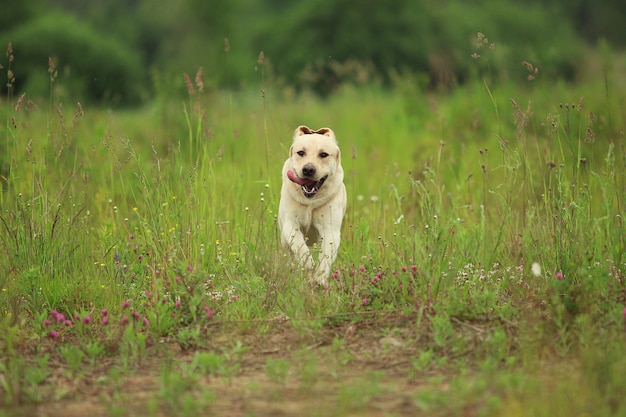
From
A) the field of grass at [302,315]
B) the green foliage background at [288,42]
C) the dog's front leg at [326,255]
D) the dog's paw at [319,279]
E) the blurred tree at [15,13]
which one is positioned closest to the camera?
the field of grass at [302,315]

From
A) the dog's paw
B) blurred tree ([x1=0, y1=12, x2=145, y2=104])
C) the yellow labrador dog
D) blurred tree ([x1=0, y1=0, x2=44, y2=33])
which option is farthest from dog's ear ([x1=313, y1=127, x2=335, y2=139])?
blurred tree ([x1=0, y1=0, x2=44, y2=33])

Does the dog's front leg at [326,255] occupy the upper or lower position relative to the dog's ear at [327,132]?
lower

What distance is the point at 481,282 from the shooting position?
5.19 metres

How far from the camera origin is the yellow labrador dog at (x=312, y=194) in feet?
19.4

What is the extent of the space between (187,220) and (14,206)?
4.05 ft

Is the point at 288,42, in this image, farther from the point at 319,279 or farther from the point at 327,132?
the point at 319,279

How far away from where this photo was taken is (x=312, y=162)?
5902 millimetres

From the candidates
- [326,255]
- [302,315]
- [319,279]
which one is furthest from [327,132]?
[302,315]

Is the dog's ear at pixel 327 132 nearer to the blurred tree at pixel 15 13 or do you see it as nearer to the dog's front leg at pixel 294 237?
the dog's front leg at pixel 294 237

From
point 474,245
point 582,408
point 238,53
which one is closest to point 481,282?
point 474,245

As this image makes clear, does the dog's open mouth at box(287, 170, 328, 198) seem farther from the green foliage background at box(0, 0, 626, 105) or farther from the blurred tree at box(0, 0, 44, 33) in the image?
the blurred tree at box(0, 0, 44, 33)

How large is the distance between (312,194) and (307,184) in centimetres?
8

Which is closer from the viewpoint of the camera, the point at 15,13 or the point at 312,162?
the point at 312,162

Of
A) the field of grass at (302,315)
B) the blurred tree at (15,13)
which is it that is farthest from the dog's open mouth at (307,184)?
the blurred tree at (15,13)
